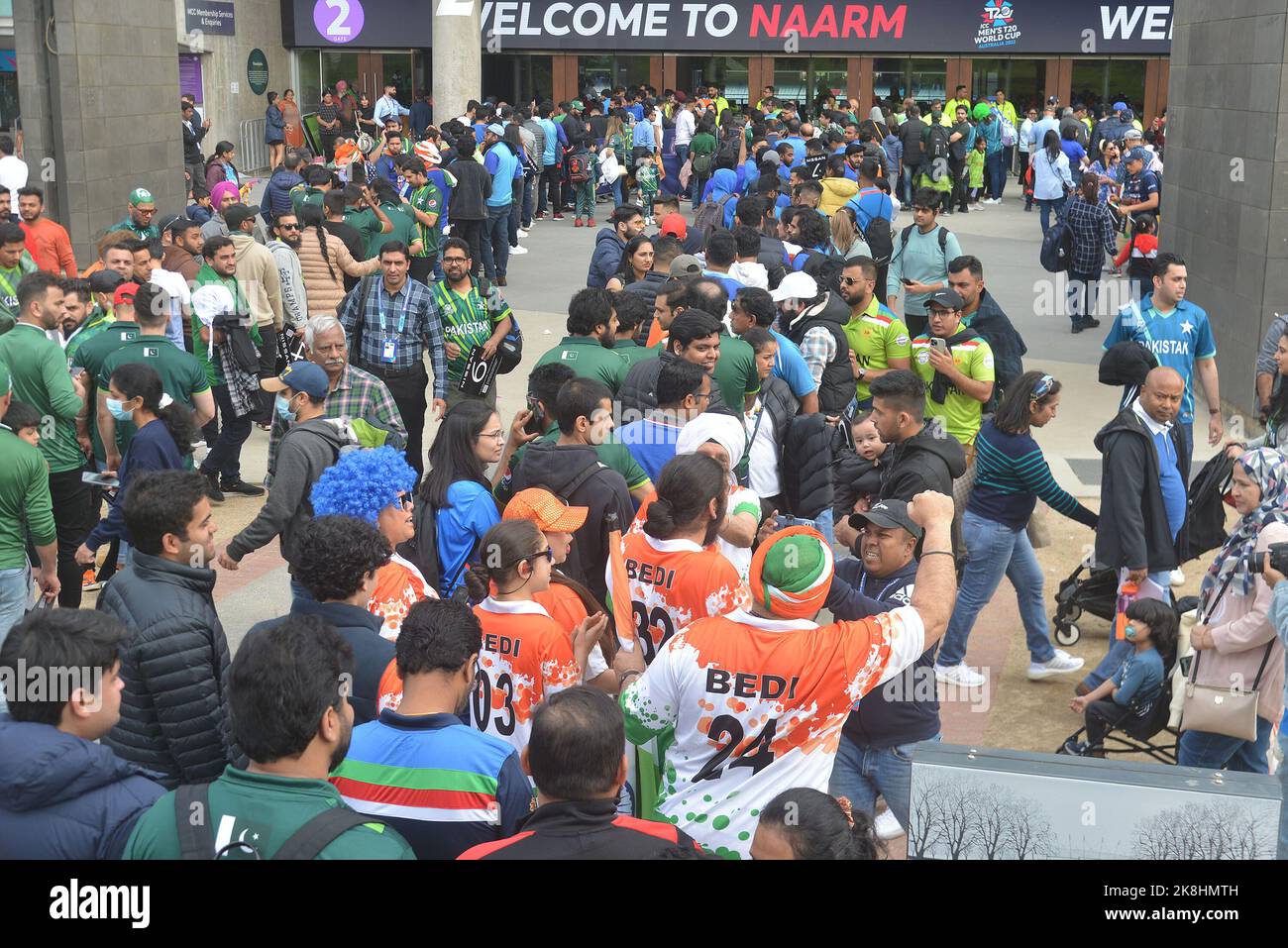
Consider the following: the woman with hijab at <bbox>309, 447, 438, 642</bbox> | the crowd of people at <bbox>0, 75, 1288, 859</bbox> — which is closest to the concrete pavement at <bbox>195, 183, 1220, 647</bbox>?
the crowd of people at <bbox>0, 75, 1288, 859</bbox>

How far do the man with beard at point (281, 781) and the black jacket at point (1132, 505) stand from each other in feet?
14.0

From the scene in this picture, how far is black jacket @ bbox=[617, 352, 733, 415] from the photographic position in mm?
6531

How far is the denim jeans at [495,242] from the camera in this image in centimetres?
1686

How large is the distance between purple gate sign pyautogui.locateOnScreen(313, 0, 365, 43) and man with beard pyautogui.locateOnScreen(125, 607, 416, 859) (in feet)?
107


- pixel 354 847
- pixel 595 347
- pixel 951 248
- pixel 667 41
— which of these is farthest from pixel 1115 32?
pixel 354 847

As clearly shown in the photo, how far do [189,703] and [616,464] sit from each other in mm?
2264

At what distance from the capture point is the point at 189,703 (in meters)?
4.15

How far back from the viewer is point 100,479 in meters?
7.04

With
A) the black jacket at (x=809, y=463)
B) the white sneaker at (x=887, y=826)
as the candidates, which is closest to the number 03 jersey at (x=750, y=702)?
the white sneaker at (x=887, y=826)

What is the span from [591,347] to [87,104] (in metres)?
9.99

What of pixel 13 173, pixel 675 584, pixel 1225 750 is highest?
pixel 13 173

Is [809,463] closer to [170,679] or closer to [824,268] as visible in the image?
[824,268]

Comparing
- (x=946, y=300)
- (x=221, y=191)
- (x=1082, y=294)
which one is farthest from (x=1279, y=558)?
(x=1082, y=294)

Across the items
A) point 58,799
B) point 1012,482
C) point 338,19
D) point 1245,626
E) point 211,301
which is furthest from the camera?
point 338,19
